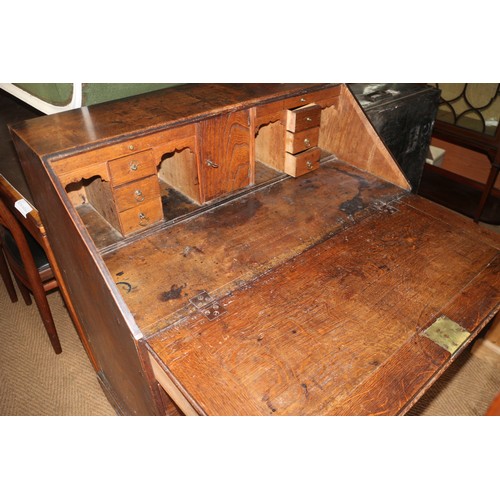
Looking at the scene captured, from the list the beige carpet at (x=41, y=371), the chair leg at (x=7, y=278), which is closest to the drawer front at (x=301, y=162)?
the beige carpet at (x=41, y=371)

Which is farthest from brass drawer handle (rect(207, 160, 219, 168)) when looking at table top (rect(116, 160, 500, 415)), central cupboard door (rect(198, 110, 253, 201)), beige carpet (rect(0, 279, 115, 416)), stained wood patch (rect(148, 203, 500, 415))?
beige carpet (rect(0, 279, 115, 416))

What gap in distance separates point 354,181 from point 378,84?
886 millimetres

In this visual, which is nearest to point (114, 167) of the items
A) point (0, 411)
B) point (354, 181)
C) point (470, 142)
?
point (354, 181)

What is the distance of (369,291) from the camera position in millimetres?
1180

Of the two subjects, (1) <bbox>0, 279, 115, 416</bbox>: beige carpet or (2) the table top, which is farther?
(1) <bbox>0, 279, 115, 416</bbox>: beige carpet

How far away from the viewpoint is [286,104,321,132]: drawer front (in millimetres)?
1607

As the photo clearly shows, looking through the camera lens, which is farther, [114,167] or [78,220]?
[114,167]

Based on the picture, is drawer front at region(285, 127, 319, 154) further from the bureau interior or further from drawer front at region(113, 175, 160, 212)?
drawer front at region(113, 175, 160, 212)

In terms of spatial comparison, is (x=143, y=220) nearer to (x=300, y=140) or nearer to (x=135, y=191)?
(x=135, y=191)

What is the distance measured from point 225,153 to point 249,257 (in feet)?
1.40

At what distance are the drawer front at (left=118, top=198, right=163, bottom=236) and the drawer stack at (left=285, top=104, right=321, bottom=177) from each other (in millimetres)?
609

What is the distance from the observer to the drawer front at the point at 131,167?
1.24 meters

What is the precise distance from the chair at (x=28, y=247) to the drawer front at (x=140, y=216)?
1.15 feet

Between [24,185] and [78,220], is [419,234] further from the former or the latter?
[24,185]
